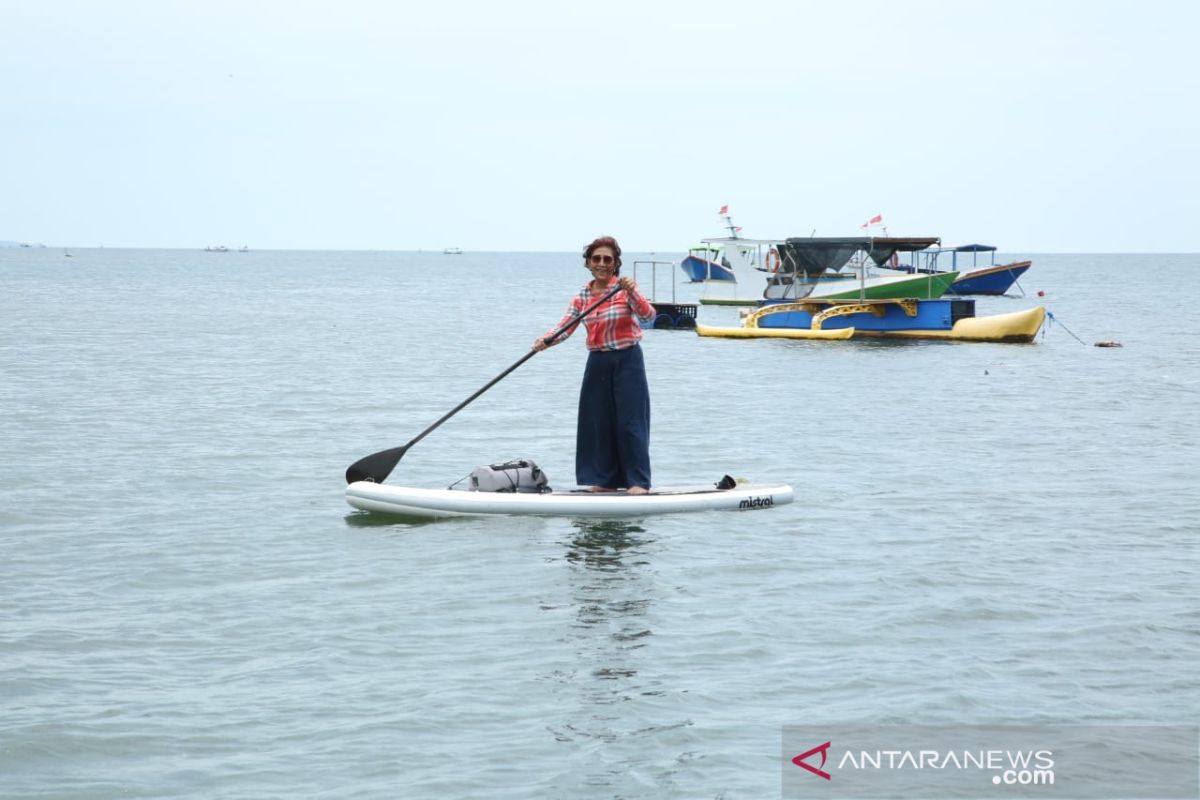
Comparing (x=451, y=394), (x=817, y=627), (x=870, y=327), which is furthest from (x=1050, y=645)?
(x=870, y=327)

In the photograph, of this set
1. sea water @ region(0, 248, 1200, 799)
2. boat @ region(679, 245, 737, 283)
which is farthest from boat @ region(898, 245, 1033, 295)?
sea water @ region(0, 248, 1200, 799)

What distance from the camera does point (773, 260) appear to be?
54.0 m

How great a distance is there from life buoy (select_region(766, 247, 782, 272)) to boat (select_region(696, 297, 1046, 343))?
5583 millimetres

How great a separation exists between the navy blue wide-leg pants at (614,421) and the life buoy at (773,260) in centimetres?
3749

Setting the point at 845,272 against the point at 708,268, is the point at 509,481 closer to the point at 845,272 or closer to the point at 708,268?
the point at 845,272

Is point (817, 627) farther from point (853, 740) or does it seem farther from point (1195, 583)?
point (1195, 583)

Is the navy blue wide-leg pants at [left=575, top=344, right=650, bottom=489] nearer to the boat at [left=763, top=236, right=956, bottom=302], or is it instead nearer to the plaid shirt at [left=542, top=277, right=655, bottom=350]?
the plaid shirt at [left=542, top=277, right=655, bottom=350]

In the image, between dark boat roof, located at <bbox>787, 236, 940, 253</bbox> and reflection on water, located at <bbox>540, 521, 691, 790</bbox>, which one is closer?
reflection on water, located at <bbox>540, 521, 691, 790</bbox>

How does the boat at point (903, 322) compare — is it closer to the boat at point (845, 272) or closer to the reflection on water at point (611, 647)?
the boat at point (845, 272)

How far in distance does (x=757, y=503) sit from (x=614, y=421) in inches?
75.1

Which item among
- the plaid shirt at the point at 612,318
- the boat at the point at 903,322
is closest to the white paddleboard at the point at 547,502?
the plaid shirt at the point at 612,318

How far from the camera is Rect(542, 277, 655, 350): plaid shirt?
39.8 feet

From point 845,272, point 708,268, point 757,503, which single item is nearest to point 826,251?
point 845,272

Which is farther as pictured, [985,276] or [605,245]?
[985,276]
